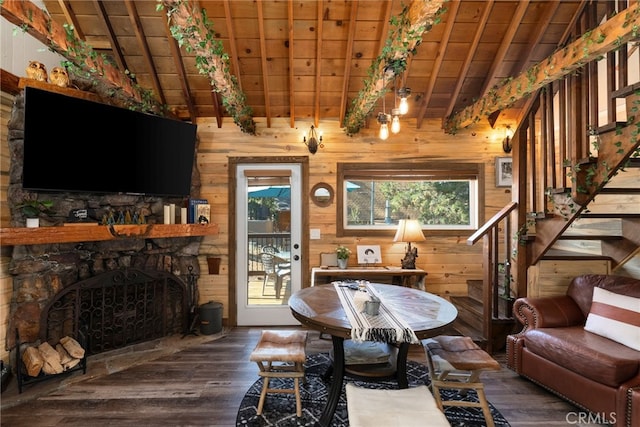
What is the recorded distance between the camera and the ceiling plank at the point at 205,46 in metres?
2.09

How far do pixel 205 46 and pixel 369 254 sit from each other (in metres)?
2.83

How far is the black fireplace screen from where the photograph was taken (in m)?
2.86

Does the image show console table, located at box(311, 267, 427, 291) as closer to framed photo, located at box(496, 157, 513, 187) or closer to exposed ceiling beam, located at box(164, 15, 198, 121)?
framed photo, located at box(496, 157, 513, 187)

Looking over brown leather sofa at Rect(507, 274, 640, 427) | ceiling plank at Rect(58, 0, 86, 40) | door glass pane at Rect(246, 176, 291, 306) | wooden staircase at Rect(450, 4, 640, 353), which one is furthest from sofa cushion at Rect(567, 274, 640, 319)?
ceiling plank at Rect(58, 0, 86, 40)

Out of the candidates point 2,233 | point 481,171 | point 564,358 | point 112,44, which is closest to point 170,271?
point 2,233

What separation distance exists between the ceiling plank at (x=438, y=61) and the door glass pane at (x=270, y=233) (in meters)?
1.86

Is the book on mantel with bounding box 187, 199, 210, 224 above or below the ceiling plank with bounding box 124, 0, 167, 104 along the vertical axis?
below

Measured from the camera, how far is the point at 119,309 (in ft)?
10.5

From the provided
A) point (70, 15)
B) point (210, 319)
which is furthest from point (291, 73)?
point (210, 319)

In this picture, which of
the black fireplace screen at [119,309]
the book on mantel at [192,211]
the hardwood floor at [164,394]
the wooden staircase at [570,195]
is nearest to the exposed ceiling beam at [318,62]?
the book on mantel at [192,211]

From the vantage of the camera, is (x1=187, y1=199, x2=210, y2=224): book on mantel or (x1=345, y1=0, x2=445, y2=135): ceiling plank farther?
(x1=187, y1=199, x2=210, y2=224): book on mantel

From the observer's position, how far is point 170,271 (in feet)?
11.9

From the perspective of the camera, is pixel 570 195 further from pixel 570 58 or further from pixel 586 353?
pixel 586 353

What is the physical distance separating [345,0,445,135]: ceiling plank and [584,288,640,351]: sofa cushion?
2.38m
